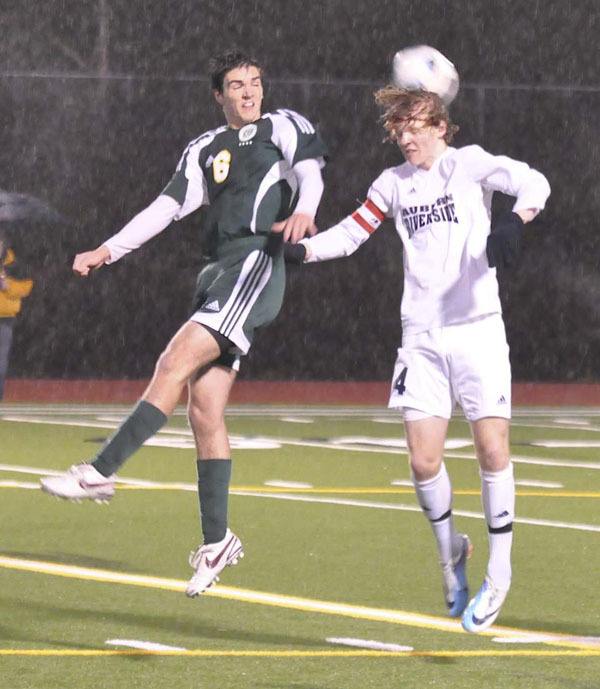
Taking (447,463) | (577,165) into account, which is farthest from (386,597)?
(577,165)

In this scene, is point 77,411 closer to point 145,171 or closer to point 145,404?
point 145,171

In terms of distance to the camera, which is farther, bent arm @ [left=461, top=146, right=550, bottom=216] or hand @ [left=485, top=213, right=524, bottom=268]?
bent arm @ [left=461, top=146, right=550, bottom=216]

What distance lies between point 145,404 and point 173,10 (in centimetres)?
1909

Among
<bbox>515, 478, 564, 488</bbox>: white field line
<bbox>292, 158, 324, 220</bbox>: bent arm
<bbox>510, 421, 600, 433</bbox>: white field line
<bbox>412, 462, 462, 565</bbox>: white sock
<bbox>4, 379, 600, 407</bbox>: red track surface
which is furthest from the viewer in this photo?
<bbox>4, 379, 600, 407</bbox>: red track surface

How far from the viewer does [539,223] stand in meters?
21.6

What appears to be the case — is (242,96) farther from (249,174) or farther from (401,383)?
(401,383)

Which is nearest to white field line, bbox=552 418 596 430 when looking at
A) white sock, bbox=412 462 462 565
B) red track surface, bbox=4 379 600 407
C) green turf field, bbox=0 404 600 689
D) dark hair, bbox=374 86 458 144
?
red track surface, bbox=4 379 600 407

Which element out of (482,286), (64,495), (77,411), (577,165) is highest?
(482,286)

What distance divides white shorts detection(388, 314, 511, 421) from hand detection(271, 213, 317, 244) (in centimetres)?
56

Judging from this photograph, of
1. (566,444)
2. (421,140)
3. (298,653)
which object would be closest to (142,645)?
(298,653)

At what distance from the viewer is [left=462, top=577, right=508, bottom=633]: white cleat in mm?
7379

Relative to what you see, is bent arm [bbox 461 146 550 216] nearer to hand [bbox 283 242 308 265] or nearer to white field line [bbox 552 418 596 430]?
hand [bbox 283 242 308 265]

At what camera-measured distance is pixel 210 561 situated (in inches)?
319

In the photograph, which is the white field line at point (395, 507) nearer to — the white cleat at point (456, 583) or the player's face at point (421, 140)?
the white cleat at point (456, 583)
